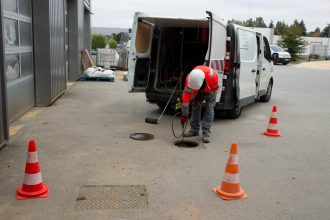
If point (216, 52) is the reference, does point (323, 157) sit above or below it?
below

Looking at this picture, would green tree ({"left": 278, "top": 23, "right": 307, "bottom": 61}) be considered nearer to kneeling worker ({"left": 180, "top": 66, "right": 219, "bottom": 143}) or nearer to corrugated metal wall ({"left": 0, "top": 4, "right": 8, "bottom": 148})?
kneeling worker ({"left": 180, "top": 66, "right": 219, "bottom": 143})

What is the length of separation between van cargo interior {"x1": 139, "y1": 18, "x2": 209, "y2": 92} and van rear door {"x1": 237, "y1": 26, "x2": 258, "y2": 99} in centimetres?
92

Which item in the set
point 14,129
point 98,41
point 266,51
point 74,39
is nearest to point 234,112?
point 266,51

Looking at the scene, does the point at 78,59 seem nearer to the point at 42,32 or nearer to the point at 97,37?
the point at 42,32

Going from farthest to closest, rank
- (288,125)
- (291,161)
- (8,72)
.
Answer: (288,125) → (8,72) → (291,161)

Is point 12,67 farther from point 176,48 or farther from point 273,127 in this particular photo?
point 273,127

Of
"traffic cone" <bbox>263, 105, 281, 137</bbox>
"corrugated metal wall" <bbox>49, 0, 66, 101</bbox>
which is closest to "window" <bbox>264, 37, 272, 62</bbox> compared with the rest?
"traffic cone" <bbox>263, 105, 281, 137</bbox>

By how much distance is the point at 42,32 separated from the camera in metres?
9.12

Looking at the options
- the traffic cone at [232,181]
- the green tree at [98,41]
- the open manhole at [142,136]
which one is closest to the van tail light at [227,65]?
the open manhole at [142,136]

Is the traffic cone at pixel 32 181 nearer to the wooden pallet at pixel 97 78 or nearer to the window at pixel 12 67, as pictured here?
the window at pixel 12 67

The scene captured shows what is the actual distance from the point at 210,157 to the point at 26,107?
4748mm

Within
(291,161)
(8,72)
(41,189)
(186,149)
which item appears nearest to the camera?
(41,189)

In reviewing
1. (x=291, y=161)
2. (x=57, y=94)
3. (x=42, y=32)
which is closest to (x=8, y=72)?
(x=42, y=32)

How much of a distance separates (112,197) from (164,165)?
4.22 ft
